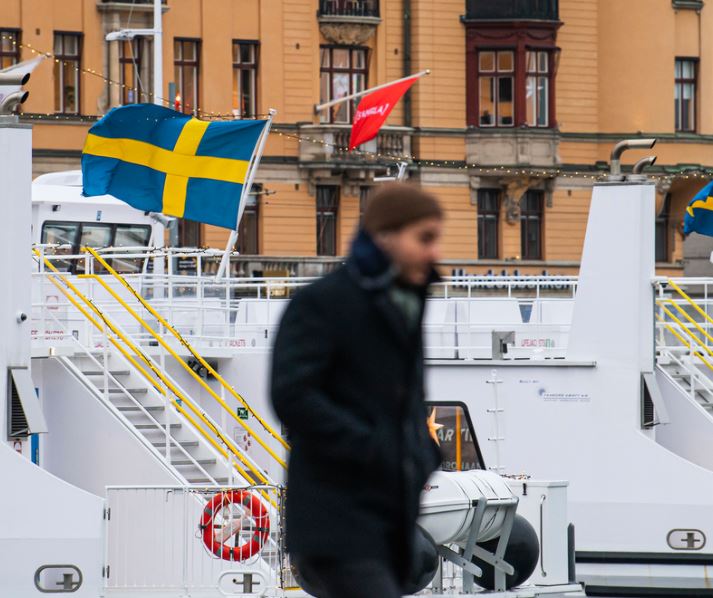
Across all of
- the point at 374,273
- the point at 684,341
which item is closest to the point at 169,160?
the point at 684,341

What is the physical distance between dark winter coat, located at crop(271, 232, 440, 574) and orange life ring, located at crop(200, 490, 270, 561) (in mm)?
8570

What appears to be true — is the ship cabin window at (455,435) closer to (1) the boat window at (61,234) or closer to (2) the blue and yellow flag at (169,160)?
(2) the blue and yellow flag at (169,160)

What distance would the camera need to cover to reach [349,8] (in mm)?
59375

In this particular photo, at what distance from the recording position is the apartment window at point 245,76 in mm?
57844

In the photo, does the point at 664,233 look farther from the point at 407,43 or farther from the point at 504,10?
the point at 407,43

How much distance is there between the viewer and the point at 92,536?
15.4 metres

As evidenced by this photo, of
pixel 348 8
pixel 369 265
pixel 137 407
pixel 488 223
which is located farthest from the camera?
pixel 488 223

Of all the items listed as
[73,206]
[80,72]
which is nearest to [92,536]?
[73,206]

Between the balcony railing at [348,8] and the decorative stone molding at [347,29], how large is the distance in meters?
0.22

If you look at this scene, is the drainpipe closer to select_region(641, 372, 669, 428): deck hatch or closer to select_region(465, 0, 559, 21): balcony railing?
select_region(465, 0, 559, 21): balcony railing

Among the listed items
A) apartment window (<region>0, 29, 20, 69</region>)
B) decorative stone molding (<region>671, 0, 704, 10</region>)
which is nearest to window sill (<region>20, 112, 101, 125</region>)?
apartment window (<region>0, 29, 20, 69</region>)

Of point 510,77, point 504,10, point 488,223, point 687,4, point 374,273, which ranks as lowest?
point 374,273

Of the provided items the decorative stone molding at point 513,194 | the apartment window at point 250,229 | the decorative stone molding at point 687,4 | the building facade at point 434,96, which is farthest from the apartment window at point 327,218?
the decorative stone molding at point 687,4

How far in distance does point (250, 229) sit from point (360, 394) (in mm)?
51173
